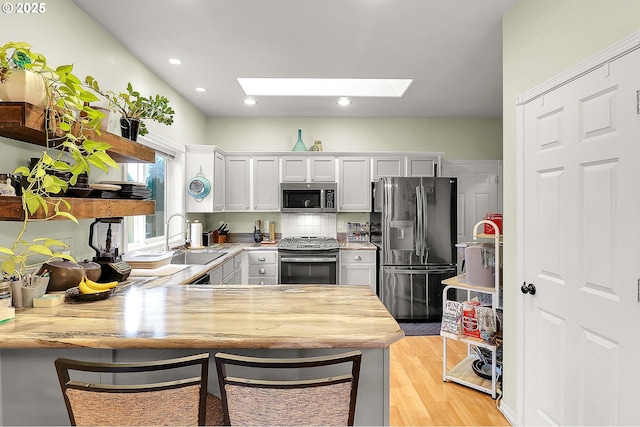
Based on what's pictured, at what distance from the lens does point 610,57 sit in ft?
4.81

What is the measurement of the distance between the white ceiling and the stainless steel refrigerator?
1114 millimetres

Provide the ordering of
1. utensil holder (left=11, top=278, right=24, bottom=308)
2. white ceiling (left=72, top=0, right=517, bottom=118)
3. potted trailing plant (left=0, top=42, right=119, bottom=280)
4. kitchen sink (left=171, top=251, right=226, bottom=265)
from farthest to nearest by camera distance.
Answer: kitchen sink (left=171, top=251, right=226, bottom=265), white ceiling (left=72, top=0, right=517, bottom=118), utensil holder (left=11, top=278, right=24, bottom=308), potted trailing plant (left=0, top=42, right=119, bottom=280)

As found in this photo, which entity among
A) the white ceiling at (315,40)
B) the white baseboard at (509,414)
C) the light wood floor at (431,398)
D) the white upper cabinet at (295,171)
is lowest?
the light wood floor at (431,398)

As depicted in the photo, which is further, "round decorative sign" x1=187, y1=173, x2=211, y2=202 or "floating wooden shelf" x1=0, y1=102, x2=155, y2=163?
"round decorative sign" x1=187, y1=173, x2=211, y2=202

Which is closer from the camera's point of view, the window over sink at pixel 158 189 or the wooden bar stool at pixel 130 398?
the wooden bar stool at pixel 130 398

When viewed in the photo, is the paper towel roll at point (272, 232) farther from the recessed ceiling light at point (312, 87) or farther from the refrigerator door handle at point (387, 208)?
the recessed ceiling light at point (312, 87)

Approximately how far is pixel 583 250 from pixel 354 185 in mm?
3273

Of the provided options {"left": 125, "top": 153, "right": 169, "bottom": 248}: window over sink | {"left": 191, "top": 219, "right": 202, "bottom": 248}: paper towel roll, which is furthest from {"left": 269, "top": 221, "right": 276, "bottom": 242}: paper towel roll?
{"left": 125, "top": 153, "right": 169, "bottom": 248}: window over sink

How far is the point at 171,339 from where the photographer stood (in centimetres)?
116

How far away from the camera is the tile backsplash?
5.02 m

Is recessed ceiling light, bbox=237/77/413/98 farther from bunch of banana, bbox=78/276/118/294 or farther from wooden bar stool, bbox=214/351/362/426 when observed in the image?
wooden bar stool, bbox=214/351/362/426

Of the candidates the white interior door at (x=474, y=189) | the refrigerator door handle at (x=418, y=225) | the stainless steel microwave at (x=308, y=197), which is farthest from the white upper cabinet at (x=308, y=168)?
the white interior door at (x=474, y=189)

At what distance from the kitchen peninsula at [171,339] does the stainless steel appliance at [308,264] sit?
9.13ft

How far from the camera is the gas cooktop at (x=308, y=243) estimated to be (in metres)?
4.37
